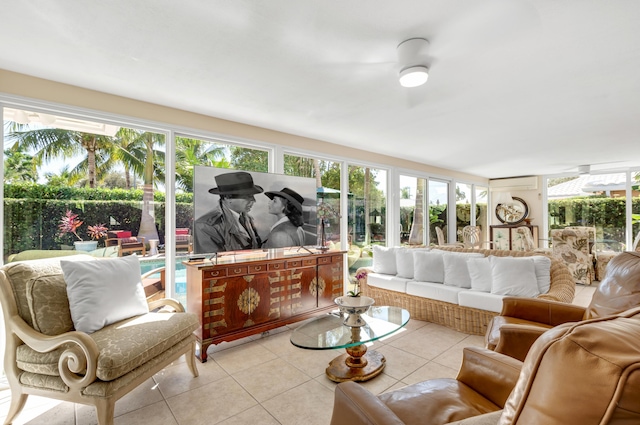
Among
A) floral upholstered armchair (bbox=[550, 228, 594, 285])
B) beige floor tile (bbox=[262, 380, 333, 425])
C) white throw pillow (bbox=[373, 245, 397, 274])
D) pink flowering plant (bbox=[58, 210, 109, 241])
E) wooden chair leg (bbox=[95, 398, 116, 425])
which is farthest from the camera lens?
floral upholstered armchair (bbox=[550, 228, 594, 285])

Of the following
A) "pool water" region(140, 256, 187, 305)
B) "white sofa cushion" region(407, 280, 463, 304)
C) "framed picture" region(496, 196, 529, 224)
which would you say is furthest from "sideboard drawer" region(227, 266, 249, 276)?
"framed picture" region(496, 196, 529, 224)

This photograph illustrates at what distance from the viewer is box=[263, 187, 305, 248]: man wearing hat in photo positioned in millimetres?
3432

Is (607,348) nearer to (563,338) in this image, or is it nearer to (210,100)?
(563,338)

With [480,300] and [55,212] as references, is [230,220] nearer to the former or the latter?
[55,212]

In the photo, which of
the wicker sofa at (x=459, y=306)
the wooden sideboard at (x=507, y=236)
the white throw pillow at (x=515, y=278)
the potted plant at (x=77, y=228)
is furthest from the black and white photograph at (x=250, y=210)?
the wooden sideboard at (x=507, y=236)

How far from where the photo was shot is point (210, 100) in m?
2.94

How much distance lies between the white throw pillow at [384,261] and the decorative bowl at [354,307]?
180 centimetres

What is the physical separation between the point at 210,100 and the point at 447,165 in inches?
205

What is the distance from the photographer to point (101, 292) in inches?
83.0

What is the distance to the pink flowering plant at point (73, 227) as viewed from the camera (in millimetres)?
2664

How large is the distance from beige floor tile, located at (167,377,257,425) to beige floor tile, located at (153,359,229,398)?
0.07 metres

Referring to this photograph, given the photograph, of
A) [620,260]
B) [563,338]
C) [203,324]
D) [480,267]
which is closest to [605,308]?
[620,260]

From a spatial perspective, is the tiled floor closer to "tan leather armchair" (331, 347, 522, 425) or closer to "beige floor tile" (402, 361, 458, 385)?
"beige floor tile" (402, 361, 458, 385)

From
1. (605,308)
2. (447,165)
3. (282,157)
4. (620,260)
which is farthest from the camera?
(447,165)
